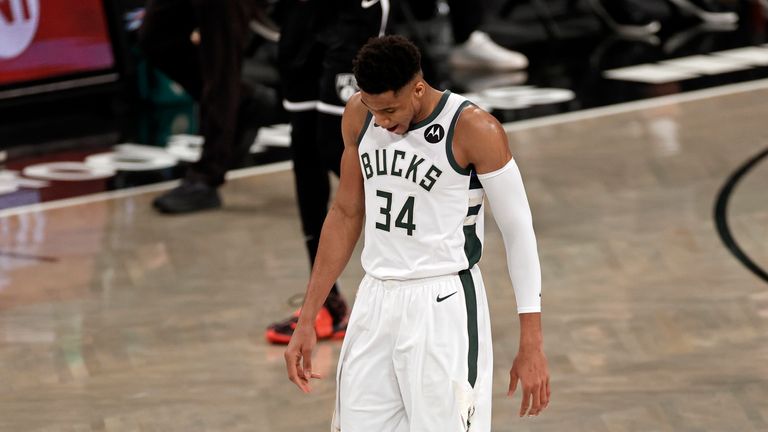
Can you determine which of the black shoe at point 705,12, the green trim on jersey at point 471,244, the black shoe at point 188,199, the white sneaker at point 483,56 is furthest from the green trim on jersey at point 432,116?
the black shoe at point 705,12

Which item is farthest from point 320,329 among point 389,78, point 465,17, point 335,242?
point 465,17

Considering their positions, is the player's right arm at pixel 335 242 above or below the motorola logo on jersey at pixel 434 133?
below

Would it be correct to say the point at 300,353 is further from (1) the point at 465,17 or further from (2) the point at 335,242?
(1) the point at 465,17

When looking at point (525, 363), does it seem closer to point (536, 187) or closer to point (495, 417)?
point (495, 417)

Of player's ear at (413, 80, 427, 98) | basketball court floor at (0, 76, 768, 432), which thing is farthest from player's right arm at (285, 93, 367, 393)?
basketball court floor at (0, 76, 768, 432)

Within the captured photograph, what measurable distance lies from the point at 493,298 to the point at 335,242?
97.2 inches

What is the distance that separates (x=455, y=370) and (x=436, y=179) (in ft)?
1.52

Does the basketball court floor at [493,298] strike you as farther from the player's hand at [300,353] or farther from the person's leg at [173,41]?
the player's hand at [300,353]

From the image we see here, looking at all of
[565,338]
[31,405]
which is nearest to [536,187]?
[565,338]

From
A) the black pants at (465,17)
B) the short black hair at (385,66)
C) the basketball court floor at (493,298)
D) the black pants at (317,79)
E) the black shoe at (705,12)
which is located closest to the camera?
the short black hair at (385,66)

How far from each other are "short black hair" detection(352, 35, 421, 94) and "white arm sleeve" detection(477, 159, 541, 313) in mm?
322

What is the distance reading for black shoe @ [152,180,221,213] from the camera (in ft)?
23.9

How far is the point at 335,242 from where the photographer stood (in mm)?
3510

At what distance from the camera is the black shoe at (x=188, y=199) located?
23.9 feet
